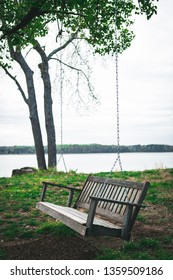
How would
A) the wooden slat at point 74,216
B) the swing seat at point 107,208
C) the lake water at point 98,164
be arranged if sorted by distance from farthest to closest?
the lake water at point 98,164, the wooden slat at point 74,216, the swing seat at point 107,208

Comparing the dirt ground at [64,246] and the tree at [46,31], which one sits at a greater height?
the tree at [46,31]

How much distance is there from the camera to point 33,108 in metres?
18.8

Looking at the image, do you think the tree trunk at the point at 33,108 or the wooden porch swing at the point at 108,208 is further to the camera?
the tree trunk at the point at 33,108

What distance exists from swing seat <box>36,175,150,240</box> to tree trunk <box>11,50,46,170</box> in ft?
40.8

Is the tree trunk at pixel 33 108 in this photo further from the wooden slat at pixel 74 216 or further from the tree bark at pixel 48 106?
the wooden slat at pixel 74 216

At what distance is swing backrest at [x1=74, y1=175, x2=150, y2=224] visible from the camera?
208 inches

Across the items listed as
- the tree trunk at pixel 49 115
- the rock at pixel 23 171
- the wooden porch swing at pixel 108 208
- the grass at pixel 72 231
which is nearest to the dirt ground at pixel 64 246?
the grass at pixel 72 231

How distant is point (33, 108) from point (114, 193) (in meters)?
13.5

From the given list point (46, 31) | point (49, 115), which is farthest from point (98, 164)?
point (46, 31)

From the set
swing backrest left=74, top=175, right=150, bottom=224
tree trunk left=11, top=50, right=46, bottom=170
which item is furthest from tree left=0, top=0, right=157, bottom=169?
swing backrest left=74, top=175, right=150, bottom=224

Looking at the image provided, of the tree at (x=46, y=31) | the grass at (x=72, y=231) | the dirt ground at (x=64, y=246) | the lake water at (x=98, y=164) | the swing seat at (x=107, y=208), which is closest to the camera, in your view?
the swing seat at (x=107, y=208)

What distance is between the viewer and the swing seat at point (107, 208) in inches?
188

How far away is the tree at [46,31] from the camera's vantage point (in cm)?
933
